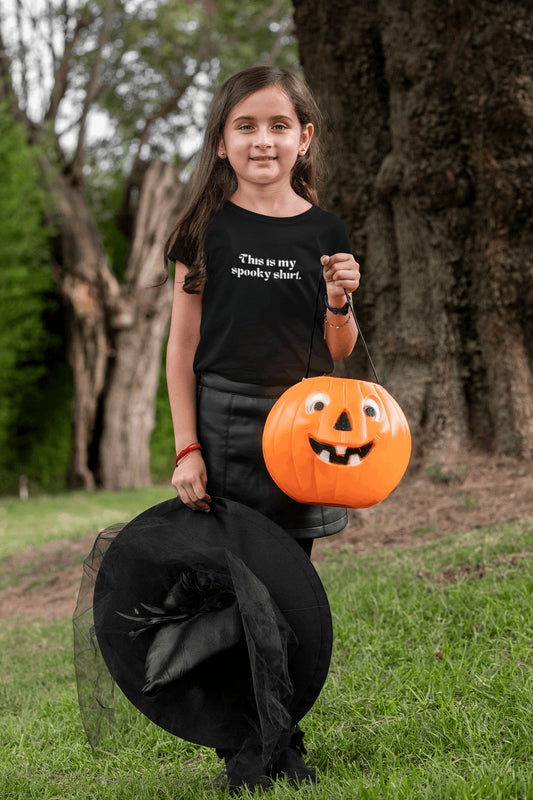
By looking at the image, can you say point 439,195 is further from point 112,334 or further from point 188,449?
point 112,334

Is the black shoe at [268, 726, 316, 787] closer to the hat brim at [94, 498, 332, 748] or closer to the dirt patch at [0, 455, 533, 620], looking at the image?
the hat brim at [94, 498, 332, 748]

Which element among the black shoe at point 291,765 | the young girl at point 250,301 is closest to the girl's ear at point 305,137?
the young girl at point 250,301

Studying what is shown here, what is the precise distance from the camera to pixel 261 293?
210 cm

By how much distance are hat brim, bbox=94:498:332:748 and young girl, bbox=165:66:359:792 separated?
0.37 feet

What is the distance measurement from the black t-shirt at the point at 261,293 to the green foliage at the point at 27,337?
32.5 feet

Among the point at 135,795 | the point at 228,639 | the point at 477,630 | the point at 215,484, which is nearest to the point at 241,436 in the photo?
the point at 215,484

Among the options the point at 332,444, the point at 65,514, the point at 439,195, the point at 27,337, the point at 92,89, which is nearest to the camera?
the point at 332,444

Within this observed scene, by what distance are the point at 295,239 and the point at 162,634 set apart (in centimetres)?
111

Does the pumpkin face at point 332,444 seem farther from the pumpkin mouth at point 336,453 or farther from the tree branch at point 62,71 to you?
the tree branch at point 62,71

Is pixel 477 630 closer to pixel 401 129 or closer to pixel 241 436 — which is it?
pixel 241 436

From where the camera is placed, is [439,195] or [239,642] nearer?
[239,642]

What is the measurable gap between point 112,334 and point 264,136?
10.5m

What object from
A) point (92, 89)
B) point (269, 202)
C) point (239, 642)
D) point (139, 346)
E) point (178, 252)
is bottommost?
point (239, 642)

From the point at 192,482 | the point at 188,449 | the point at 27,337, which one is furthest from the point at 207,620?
the point at 27,337
